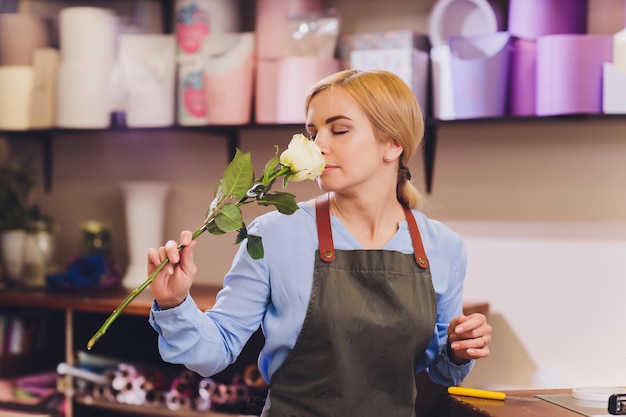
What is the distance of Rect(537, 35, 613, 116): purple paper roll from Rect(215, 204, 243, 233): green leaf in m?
1.14

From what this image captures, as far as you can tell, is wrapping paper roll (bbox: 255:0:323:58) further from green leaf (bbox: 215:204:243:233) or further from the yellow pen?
the yellow pen

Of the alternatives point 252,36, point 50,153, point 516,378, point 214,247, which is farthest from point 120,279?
point 516,378

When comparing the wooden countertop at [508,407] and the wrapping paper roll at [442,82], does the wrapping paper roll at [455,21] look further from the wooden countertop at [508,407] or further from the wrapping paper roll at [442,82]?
the wooden countertop at [508,407]

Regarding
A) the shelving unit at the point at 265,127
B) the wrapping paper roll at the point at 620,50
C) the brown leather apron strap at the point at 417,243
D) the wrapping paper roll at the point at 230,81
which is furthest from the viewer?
the wrapping paper roll at the point at 230,81

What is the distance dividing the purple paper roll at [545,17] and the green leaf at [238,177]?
1.15m

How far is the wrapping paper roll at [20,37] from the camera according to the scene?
2939 mm

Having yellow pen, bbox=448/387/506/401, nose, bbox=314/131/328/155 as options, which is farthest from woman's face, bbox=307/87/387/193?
yellow pen, bbox=448/387/506/401

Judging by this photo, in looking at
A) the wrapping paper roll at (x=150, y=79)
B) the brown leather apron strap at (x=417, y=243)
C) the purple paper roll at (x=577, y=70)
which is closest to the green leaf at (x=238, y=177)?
the brown leather apron strap at (x=417, y=243)

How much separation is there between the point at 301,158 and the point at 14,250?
1.87 m

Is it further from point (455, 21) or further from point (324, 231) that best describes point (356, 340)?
point (455, 21)

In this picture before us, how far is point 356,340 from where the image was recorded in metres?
1.61

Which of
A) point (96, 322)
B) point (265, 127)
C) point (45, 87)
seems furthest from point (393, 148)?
point (45, 87)

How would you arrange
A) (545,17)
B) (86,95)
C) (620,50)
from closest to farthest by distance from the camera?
1. (620,50)
2. (545,17)
3. (86,95)

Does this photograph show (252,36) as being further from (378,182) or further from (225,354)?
(225,354)
